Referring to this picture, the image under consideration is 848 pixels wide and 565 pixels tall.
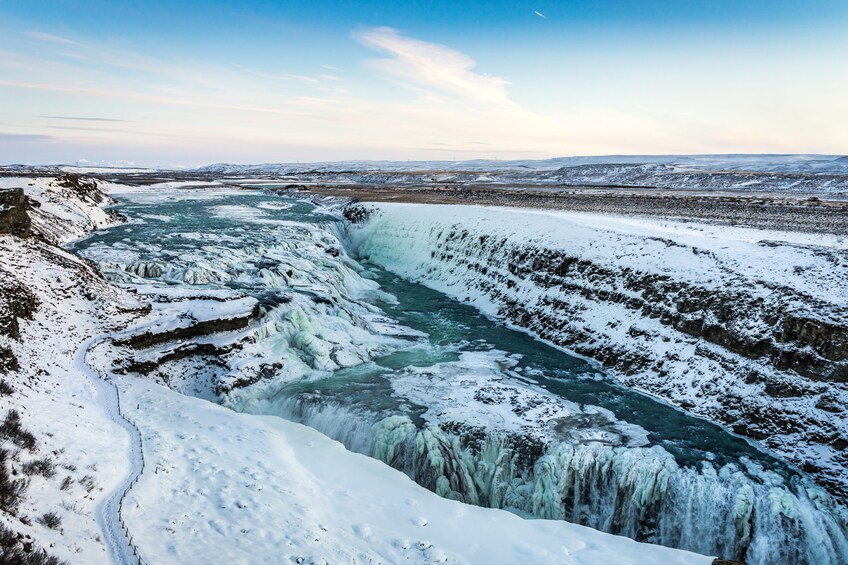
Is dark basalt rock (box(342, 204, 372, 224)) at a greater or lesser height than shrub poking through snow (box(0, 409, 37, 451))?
greater

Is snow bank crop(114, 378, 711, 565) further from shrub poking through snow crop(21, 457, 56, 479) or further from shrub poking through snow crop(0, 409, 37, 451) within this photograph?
shrub poking through snow crop(0, 409, 37, 451)

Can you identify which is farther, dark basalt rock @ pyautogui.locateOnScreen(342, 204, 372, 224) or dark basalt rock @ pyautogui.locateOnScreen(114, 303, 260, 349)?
dark basalt rock @ pyautogui.locateOnScreen(342, 204, 372, 224)

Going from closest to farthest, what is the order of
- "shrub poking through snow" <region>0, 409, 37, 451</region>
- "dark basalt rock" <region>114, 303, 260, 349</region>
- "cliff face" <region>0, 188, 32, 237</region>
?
"shrub poking through snow" <region>0, 409, 37, 451</region> → "dark basalt rock" <region>114, 303, 260, 349</region> → "cliff face" <region>0, 188, 32, 237</region>

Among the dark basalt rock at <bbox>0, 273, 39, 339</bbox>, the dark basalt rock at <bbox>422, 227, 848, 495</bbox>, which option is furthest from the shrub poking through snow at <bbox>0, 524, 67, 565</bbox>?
the dark basalt rock at <bbox>422, 227, 848, 495</bbox>

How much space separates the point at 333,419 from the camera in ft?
53.9

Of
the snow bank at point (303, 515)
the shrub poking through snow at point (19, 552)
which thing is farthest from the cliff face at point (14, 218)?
the shrub poking through snow at point (19, 552)

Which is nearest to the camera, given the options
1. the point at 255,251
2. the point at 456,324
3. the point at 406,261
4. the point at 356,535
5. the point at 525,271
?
the point at 356,535

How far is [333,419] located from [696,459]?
10.7 metres

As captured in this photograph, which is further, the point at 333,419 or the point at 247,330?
the point at 247,330

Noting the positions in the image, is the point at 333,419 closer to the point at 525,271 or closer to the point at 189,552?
the point at 189,552

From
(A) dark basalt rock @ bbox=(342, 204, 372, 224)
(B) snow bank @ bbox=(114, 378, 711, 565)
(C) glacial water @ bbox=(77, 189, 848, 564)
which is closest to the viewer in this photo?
(B) snow bank @ bbox=(114, 378, 711, 565)

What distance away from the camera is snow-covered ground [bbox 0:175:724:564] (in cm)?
872

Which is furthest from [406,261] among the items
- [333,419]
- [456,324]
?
[333,419]

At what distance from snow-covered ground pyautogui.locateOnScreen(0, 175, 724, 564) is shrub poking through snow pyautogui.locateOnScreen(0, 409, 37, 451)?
0.64 feet
